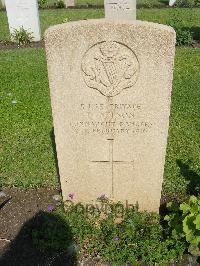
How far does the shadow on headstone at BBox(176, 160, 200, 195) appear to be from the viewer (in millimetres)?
4266

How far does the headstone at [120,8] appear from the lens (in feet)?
32.5

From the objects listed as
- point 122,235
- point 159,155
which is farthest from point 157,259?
point 159,155

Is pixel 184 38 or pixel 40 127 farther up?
pixel 184 38

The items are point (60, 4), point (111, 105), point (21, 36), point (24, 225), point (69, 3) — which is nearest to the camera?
point (111, 105)

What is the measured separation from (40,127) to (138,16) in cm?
830

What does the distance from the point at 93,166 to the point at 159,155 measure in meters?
0.65

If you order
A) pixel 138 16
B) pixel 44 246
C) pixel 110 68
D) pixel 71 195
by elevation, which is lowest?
pixel 44 246

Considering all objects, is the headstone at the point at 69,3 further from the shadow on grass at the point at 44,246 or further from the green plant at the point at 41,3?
the shadow on grass at the point at 44,246

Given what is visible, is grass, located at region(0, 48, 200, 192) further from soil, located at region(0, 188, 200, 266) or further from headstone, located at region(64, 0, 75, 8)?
headstone, located at region(64, 0, 75, 8)

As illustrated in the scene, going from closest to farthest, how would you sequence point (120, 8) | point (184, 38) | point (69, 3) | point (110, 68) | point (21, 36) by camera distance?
1. point (110, 68)
2. point (184, 38)
3. point (120, 8)
4. point (21, 36)
5. point (69, 3)

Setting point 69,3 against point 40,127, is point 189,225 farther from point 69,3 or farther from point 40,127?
point 69,3

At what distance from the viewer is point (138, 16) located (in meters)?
12.8

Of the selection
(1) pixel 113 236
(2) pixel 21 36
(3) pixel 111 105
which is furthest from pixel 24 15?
(1) pixel 113 236

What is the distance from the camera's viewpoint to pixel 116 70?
9.72ft
